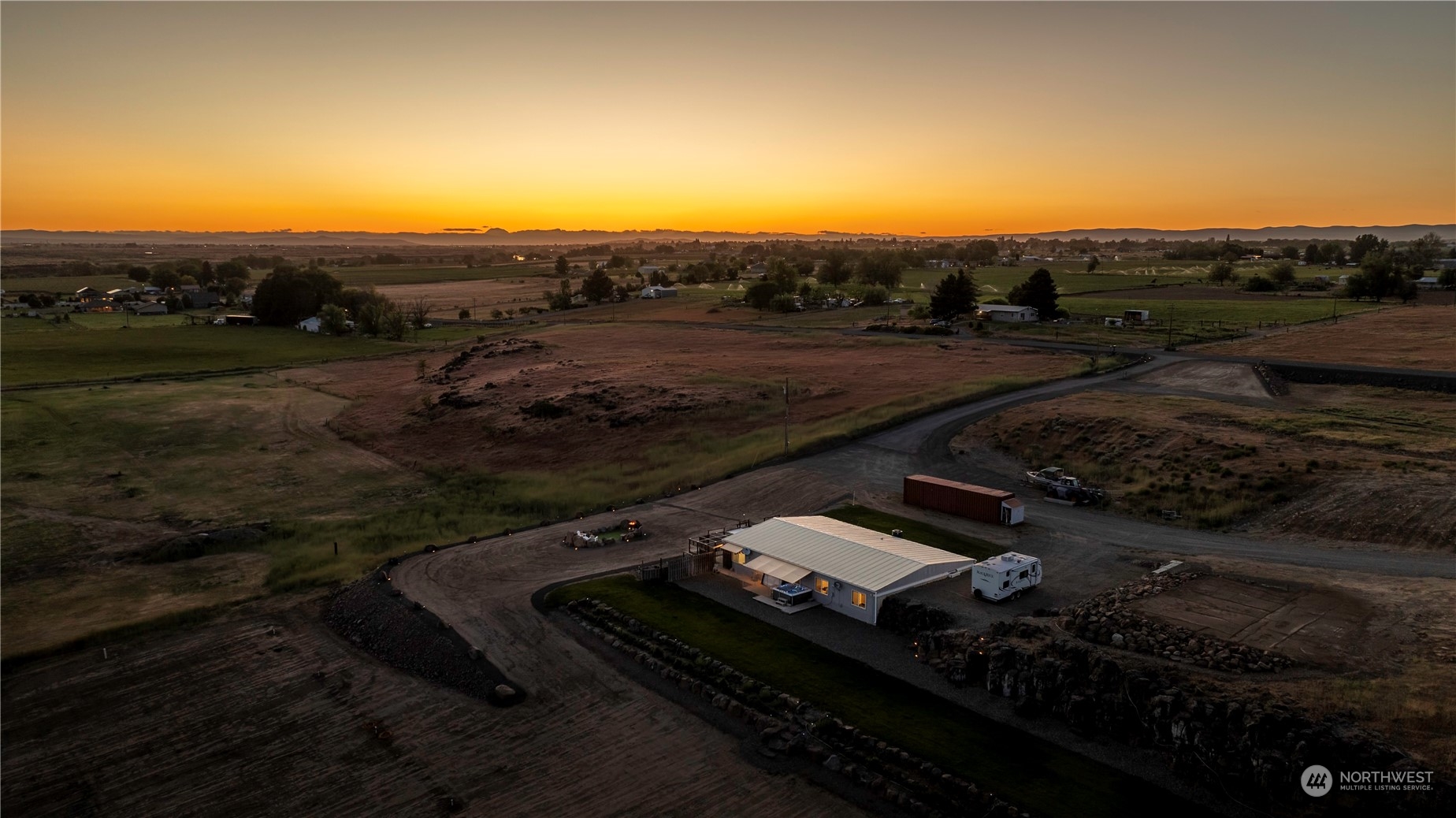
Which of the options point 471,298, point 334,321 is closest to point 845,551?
point 334,321

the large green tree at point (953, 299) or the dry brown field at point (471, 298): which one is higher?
the large green tree at point (953, 299)

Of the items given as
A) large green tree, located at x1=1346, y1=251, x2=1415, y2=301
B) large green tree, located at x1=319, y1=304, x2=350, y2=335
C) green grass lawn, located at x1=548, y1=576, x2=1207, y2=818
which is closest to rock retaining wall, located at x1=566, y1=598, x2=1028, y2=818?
green grass lawn, located at x1=548, y1=576, x2=1207, y2=818

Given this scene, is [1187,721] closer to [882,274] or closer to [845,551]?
[845,551]

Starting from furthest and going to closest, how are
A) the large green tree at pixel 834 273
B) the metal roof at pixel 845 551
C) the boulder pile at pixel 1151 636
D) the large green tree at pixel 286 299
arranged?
the large green tree at pixel 834 273 < the large green tree at pixel 286 299 < the metal roof at pixel 845 551 < the boulder pile at pixel 1151 636

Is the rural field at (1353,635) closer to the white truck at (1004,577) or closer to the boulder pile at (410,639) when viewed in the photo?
the white truck at (1004,577)

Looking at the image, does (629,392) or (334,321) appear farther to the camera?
(334,321)

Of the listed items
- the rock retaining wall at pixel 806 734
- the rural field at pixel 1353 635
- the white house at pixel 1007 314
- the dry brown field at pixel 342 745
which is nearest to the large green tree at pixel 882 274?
the white house at pixel 1007 314

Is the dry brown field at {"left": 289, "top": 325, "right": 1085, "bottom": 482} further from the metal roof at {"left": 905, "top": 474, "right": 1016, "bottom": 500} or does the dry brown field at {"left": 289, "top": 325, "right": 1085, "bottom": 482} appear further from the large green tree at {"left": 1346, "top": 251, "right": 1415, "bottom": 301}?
the large green tree at {"left": 1346, "top": 251, "right": 1415, "bottom": 301}
